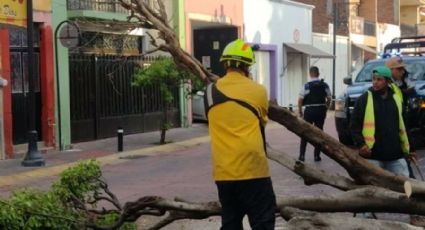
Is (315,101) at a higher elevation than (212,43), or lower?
lower

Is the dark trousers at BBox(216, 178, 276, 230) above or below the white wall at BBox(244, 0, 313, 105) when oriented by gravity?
below

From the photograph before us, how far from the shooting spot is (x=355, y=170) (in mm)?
6805

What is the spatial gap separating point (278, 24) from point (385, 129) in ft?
75.5

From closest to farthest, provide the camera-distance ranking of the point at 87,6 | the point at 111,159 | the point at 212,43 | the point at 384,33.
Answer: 1. the point at 111,159
2. the point at 87,6
3. the point at 212,43
4. the point at 384,33

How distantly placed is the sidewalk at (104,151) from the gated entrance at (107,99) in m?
→ 0.34

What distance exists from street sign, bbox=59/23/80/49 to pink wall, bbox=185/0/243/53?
6903mm

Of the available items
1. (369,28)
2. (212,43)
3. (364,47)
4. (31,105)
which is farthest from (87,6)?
(369,28)

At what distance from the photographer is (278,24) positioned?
29500 mm

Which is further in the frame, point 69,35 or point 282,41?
point 282,41

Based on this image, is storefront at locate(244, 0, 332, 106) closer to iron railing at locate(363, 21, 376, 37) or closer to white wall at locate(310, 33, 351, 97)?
white wall at locate(310, 33, 351, 97)

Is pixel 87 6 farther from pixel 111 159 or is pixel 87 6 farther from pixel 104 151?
pixel 111 159

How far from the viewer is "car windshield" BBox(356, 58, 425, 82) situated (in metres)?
14.7

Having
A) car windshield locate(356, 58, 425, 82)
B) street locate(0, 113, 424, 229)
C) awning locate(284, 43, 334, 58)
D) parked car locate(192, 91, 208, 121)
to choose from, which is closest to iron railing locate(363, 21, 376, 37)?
awning locate(284, 43, 334, 58)

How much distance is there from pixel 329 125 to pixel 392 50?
4.49m
